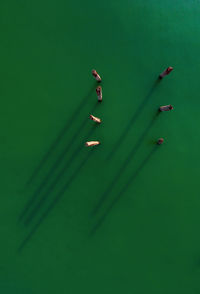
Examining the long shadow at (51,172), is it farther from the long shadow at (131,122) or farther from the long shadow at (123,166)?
the long shadow at (123,166)

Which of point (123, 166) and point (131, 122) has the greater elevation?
point (131, 122)

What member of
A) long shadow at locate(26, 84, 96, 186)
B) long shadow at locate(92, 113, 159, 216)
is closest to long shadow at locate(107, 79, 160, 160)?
long shadow at locate(92, 113, 159, 216)

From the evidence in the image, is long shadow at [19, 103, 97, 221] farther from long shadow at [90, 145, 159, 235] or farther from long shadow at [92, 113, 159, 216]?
long shadow at [90, 145, 159, 235]

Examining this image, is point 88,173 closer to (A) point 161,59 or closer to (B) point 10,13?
(A) point 161,59

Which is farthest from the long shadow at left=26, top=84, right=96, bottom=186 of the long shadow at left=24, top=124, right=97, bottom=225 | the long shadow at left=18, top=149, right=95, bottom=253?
the long shadow at left=18, top=149, right=95, bottom=253

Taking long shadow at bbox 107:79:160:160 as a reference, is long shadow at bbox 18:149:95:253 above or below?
below

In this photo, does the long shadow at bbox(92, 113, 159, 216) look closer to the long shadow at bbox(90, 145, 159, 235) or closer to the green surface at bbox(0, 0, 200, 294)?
the green surface at bbox(0, 0, 200, 294)

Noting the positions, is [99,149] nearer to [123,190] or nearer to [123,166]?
[123,166]

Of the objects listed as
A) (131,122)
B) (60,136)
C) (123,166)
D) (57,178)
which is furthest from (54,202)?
(131,122)
